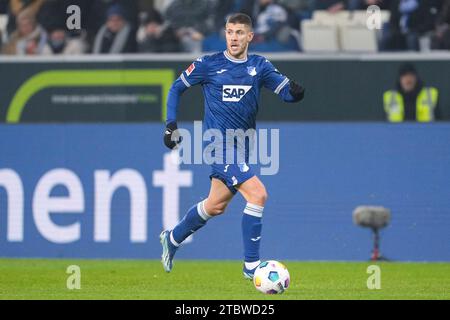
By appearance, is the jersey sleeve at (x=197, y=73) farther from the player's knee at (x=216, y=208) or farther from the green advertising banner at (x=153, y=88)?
the green advertising banner at (x=153, y=88)

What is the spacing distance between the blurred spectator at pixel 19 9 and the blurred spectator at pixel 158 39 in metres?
1.55

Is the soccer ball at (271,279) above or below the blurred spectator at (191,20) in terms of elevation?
below

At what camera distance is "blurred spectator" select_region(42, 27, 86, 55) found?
1728 centimetres

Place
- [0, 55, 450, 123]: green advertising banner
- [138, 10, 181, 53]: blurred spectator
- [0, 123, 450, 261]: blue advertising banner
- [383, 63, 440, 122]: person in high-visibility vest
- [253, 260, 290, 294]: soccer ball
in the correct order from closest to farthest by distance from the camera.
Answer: [253, 260, 290, 294]: soccer ball → [0, 123, 450, 261]: blue advertising banner → [383, 63, 440, 122]: person in high-visibility vest → [0, 55, 450, 123]: green advertising banner → [138, 10, 181, 53]: blurred spectator

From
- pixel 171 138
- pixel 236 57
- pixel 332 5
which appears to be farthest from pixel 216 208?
pixel 332 5

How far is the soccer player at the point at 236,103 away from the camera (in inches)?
418

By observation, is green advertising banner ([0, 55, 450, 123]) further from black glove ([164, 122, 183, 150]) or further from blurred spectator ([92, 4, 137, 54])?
black glove ([164, 122, 183, 150])

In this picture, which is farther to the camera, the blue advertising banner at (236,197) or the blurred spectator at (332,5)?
the blurred spectator at (332,5)

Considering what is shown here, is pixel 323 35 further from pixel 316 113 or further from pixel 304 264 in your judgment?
pixel 304 264

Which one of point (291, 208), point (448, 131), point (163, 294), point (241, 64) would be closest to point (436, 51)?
point (448, 131)

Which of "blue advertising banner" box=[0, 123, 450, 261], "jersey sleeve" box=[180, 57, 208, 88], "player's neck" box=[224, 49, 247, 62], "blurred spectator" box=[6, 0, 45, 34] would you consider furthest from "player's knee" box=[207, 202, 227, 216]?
"blurred spectator" box=[6, 0, 45, 34]

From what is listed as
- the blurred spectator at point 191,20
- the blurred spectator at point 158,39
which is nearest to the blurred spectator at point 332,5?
the blurred spectator at point 191,20

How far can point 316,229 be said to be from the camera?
569 inches

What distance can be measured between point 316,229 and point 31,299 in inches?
212
